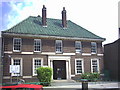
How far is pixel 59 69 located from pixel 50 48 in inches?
137

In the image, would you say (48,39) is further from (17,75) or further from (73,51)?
(17,75)

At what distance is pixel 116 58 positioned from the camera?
3014 centimetres

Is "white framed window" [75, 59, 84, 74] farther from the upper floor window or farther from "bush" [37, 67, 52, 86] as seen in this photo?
"bush" [37, 67, 52, 86]

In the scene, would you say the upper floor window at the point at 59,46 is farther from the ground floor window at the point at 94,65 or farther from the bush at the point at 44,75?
the bush at the point at 44,75

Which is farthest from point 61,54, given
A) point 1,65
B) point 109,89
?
point 109,89

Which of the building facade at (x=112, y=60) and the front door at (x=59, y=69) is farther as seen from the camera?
the building facade at (x=112, y=60)

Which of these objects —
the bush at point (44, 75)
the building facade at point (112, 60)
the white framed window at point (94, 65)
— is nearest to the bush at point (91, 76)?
the white framed window at point (94, 65)

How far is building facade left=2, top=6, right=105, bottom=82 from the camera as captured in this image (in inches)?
974

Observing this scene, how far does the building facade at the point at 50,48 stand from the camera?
2475 cm

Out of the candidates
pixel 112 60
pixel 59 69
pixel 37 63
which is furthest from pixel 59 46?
pixel 112 60

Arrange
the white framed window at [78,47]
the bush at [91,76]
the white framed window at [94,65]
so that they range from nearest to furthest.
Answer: the bush at [91,76] < the white framed window at [78,47] < the white framed window at [94,65]

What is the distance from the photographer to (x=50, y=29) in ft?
92.0

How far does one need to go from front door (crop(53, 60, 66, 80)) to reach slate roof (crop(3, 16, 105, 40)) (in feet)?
12.8

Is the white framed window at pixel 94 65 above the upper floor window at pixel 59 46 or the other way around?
the other way around
